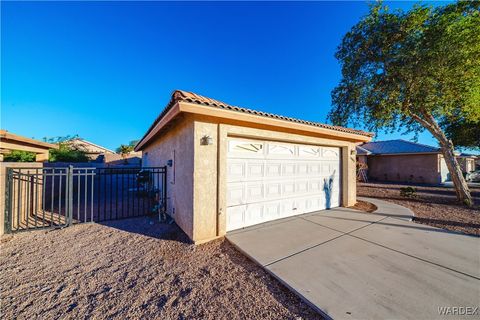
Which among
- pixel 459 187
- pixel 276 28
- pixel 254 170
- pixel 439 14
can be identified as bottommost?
pixel 459 187

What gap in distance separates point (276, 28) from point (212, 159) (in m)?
9.51

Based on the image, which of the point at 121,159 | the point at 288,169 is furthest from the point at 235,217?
Answer: the point at 121,159

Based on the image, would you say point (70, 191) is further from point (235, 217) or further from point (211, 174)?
point (235, 217)

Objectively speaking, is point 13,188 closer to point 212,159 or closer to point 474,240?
point 212,159

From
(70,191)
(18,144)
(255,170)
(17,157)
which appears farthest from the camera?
(17,157)

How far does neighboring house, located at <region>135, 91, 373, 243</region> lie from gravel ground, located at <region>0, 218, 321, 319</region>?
0.88 meters

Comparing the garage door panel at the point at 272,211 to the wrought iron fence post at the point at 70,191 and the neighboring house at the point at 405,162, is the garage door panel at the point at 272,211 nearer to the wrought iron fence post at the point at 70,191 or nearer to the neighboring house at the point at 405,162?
the wrought iron fence post at the point at 70,191

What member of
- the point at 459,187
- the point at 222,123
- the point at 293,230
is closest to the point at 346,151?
the point at 293,230

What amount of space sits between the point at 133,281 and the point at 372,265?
3.90 m

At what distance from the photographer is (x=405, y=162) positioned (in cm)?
1742

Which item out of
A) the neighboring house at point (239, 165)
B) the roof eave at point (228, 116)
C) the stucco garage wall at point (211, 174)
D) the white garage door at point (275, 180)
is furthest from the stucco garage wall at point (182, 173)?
the white garage door at point (275, 180)

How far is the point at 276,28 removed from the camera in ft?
31.8

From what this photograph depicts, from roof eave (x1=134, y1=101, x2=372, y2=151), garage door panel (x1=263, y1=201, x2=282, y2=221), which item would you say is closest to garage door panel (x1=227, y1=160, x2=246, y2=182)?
roof eave (x1=134, y1=101, x2=372, y2=151)

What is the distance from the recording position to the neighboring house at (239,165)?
387 centimetres
